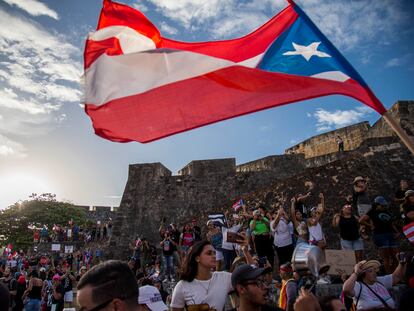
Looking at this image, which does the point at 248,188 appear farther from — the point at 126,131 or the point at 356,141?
the point at 126,131

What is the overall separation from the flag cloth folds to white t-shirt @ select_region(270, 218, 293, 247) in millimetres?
4566

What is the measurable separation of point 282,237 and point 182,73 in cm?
489

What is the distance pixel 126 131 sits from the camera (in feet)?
12.8

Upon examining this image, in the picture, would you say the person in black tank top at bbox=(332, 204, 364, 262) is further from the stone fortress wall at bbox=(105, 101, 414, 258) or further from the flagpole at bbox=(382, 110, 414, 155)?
the stone fortress wall at bbox=(105, 101, 414, 258)

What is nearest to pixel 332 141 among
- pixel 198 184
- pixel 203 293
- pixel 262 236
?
pixel 198 184

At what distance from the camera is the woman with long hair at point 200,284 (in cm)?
315

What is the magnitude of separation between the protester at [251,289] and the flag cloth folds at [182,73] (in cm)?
163

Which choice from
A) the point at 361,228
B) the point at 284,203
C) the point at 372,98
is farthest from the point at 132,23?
the point at 284,203

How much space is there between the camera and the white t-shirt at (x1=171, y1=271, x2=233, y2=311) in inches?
124

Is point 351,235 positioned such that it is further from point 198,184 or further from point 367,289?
point 198,184

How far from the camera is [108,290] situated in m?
1.81

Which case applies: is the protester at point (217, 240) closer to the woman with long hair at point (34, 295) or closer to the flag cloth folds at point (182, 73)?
the woman with long hair at point (34, 295)

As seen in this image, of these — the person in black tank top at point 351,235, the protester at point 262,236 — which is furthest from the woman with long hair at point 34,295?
the person in black tank top at point 351,235

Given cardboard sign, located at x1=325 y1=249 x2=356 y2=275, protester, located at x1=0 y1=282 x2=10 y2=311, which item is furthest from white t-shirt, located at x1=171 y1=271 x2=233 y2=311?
cardboard sign, located at x1=325 y1=249 x2=356 y2=275
